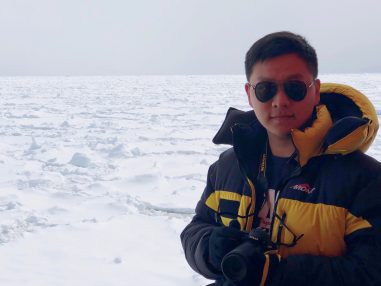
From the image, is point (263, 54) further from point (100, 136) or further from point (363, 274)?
point (100, 136)

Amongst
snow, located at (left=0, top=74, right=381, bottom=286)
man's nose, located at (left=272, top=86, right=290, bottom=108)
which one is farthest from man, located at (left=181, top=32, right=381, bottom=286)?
snow, located at (left=0, top=74, right=381, bottom=286)

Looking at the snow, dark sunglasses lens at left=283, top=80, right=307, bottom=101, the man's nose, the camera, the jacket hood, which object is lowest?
the snow

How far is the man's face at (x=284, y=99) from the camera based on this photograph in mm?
1378

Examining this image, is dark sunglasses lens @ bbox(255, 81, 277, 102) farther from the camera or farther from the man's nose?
the camera

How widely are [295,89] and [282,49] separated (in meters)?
0.13

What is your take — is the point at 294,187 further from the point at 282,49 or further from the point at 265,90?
the point at 282,49

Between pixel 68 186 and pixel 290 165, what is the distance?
4.37 metres

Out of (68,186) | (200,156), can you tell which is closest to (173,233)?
(68,186)

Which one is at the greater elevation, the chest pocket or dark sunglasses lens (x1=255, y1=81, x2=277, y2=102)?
dark sunglasses lens (x1=255, y1=81, x2=277, y2=102)

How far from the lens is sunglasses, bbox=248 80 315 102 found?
1369 millimetres

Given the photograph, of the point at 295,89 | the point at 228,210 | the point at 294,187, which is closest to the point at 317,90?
the point at 295,89

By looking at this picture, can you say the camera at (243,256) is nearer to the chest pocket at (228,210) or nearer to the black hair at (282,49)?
the chest pocket at (228,210)

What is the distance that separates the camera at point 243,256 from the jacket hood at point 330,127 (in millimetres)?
284

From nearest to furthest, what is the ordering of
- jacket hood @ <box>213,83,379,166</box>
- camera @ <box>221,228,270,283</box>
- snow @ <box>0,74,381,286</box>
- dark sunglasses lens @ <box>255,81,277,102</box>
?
camera @ <box>221,228,270,283</box> → jacket hood @ <box>213,83,379,166</box> → dark sunglasses lens @ <box>255,81,277,102</box> → snow @ <box>0,74,381,286</box>
